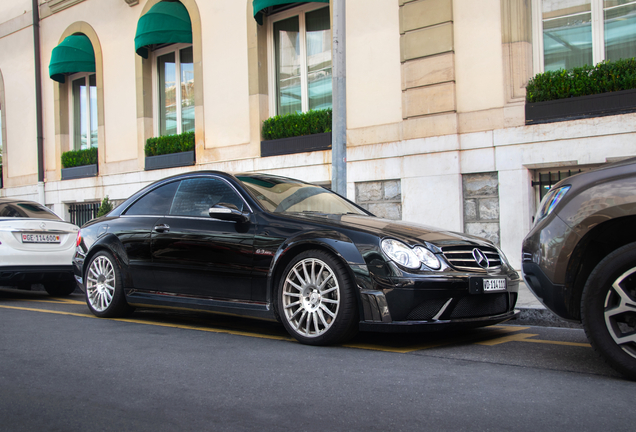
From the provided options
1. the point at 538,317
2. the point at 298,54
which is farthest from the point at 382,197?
the point at 538,317

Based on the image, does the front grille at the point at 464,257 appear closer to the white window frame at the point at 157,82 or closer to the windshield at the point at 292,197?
the windshield at the point at 292,197

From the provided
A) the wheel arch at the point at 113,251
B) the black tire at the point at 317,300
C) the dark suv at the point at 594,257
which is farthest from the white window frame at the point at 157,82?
the dark suv at the point at 594,257

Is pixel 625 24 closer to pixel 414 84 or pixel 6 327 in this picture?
pixel 414 84

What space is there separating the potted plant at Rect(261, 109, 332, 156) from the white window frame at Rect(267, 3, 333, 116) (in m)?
0.50

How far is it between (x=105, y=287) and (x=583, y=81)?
290 inches

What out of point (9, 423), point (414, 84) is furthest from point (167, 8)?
point (9, 423)

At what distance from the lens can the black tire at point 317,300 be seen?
4.62m

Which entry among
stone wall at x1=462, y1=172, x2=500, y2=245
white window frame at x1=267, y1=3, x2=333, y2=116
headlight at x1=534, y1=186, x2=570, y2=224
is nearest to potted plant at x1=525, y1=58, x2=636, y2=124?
stone wall at x1=462, y1=172, x2=500, y2=245

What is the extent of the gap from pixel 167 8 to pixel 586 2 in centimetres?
933

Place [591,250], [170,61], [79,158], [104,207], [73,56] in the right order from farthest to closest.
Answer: [79,158] < [73,56] < [170,61] < [104,207] < [591,250]

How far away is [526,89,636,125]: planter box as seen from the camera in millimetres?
8969

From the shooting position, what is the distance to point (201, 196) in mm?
5992

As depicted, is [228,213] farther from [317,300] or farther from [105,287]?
[105,287]

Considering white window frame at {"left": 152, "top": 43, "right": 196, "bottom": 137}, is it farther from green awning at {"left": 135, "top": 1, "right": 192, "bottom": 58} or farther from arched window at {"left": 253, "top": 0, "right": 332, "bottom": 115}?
arched window at {"left": 253, "top": 0, "right": 332, "bottom": 115}
